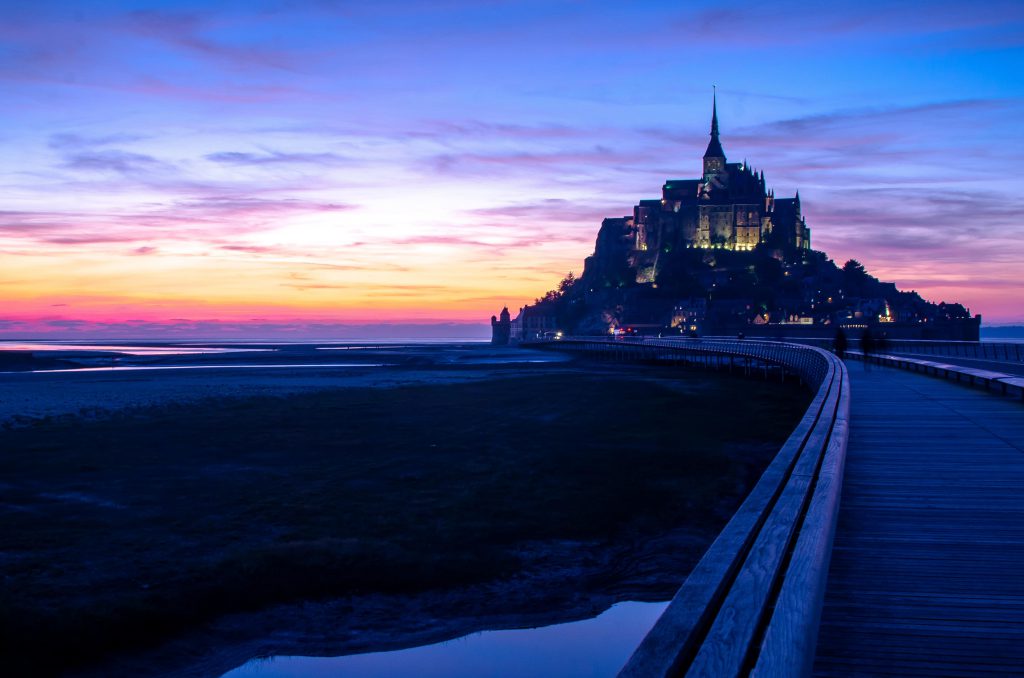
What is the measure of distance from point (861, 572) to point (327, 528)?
847 cm

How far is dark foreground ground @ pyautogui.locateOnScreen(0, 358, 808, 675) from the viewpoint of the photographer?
846 centimetres

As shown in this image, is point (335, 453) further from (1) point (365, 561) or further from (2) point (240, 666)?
(2) point (240, 666)

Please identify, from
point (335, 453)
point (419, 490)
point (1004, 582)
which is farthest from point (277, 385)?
point (1004, 582)

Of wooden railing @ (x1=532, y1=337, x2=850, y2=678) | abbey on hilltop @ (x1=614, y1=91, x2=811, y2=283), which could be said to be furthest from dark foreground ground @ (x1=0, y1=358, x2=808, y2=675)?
abbey on hilltop @ (x1=614, y1=91, x2=811, y2=283)

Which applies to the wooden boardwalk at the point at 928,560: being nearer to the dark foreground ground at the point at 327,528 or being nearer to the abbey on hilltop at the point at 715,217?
the dark foreground ground at the point at 327,528

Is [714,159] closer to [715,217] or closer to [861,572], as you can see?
[715,217]

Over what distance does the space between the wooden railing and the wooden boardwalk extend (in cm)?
35

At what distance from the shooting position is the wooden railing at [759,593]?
2.99 meters

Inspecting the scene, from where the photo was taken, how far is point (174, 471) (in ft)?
55.2

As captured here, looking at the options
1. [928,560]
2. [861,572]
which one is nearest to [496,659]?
[861,572]

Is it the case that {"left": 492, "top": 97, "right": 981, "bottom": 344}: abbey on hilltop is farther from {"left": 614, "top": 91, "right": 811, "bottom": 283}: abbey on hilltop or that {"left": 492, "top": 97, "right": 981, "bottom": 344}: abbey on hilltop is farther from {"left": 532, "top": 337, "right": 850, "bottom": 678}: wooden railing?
{"left": 532, "top": 337, "right": 850, "bottom": 678}: wooden railing

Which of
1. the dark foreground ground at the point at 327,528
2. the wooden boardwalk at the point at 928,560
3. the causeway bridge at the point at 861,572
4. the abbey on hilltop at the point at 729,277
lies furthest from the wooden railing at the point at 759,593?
the abbey on hilltop at the point at 729,277

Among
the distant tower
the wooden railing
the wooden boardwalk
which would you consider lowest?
the wooden boardwalk

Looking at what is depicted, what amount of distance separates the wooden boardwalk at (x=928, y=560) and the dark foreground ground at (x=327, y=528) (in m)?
2.92
